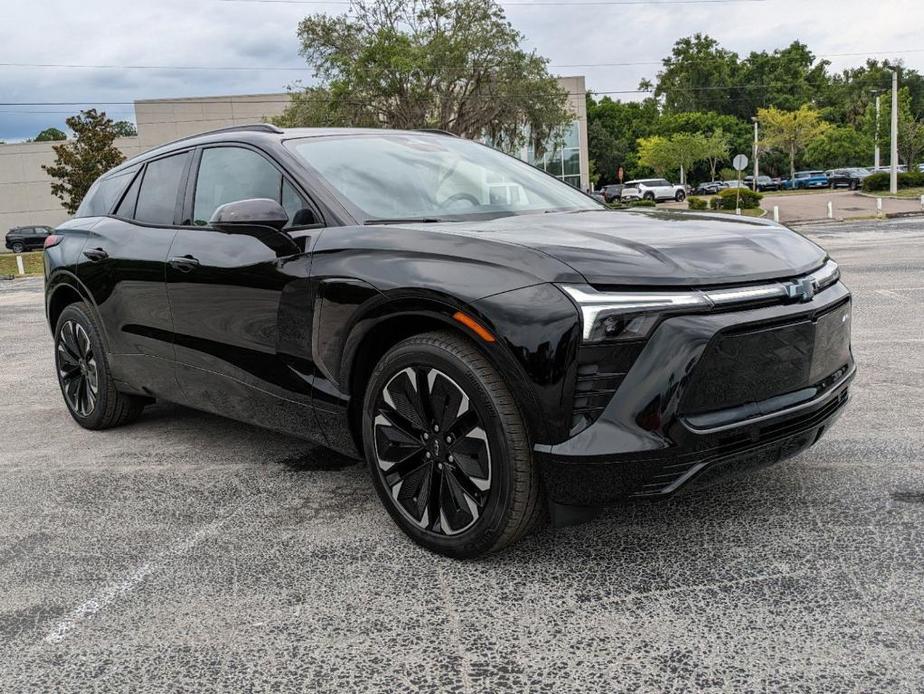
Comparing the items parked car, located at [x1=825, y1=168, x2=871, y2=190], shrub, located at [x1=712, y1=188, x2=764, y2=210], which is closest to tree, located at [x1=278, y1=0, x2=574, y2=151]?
shrub, located at [x1=712, y1=188, x2=764, y2=210]

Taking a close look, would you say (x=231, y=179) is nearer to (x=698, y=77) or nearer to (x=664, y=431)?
(x=664, y=431)

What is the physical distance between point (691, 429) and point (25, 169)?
2605 inches

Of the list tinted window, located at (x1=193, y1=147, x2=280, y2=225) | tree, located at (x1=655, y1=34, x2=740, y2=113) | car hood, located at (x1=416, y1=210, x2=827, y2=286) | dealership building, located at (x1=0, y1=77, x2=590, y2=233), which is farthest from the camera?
tree, located at (x1=655, y1=34, x2=740, y2=113)

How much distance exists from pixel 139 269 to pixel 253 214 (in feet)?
4.45

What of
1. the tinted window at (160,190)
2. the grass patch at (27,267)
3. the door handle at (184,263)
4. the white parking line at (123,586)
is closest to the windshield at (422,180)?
the door handle at (184,263)

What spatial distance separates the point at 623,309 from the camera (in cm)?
268

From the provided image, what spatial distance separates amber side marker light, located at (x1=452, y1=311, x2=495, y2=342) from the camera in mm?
2844

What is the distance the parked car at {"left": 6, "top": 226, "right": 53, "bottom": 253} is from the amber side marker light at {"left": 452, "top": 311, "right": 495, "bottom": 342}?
162 ft

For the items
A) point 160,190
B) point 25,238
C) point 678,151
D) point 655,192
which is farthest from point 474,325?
point 678,151

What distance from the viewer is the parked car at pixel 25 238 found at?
46.8 m

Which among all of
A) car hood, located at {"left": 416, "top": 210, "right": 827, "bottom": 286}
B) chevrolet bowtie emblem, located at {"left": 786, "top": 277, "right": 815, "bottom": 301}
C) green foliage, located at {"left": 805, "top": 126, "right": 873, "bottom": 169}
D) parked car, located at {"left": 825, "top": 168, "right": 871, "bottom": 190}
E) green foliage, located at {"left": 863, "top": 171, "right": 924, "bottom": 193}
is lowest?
chevrolet bowtie emblem, located at {"left": 786, "top": 277, "right": 815, "bottom": 301}

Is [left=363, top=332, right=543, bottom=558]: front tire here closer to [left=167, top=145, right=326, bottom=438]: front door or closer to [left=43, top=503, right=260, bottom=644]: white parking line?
[left=167, top=145, right=326, bottom=438]: front door

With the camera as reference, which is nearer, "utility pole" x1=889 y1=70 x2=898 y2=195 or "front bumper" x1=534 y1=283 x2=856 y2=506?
"front bumper" x1=534 y1=283 x2=856 y2=506

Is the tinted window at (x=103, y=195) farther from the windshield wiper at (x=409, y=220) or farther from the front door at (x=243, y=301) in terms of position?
the windshield wiper at (x=409, y=220)
